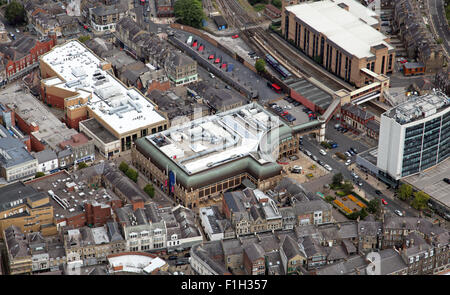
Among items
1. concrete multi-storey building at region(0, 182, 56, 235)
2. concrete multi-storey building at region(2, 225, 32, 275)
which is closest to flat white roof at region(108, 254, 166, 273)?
concrete multi-storey building at region(2, 225, 32, 275)

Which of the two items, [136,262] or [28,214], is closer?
[136,262]

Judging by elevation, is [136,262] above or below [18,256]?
below

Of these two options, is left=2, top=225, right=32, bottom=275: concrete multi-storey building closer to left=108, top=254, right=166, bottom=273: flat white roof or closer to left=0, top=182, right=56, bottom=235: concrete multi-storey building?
left=0, top=182, right=56, bottom=235: concrete multi-storey building

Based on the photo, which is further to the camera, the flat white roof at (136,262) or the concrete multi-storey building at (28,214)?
the concrete multi-storey building at (28,214)

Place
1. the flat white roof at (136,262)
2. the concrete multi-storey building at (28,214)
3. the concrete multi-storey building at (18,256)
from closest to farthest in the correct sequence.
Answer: the flat white roof at (136,262) < the concrete multi-storey building at (18,256) < the concrete multi-storey building at (28,214)

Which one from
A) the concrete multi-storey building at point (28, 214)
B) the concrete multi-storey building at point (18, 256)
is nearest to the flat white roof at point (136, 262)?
the concrete multi-storey building at point (18, 256)

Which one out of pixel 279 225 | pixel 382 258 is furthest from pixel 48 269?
pixel 382 258

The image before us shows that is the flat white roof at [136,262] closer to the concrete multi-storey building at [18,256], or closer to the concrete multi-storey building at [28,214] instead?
the concrete multi-storey building at [18,256]

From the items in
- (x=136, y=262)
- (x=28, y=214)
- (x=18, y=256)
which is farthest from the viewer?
(x=28, y=214)

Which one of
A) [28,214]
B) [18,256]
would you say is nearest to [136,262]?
[18,256]

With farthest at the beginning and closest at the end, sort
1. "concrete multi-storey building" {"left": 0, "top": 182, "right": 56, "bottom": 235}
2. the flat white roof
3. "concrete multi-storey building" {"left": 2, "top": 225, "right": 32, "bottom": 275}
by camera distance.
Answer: "concrete multi-storey building" {"left": 0, "top": 182, "right": 56, "bottom": 235} < "concrete multi-storey building" {"left": 2, "top": 225, "right": 32, "bottom": 275} < the flat white roof

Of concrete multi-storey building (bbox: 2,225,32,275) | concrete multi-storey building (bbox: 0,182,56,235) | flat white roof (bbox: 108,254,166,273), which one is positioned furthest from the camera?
concrete multi-storey building (bbox: 0,182,56,235)

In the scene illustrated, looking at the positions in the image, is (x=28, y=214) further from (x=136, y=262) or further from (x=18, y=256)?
(x=136, y=262)

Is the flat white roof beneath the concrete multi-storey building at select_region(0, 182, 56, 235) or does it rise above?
beneath
